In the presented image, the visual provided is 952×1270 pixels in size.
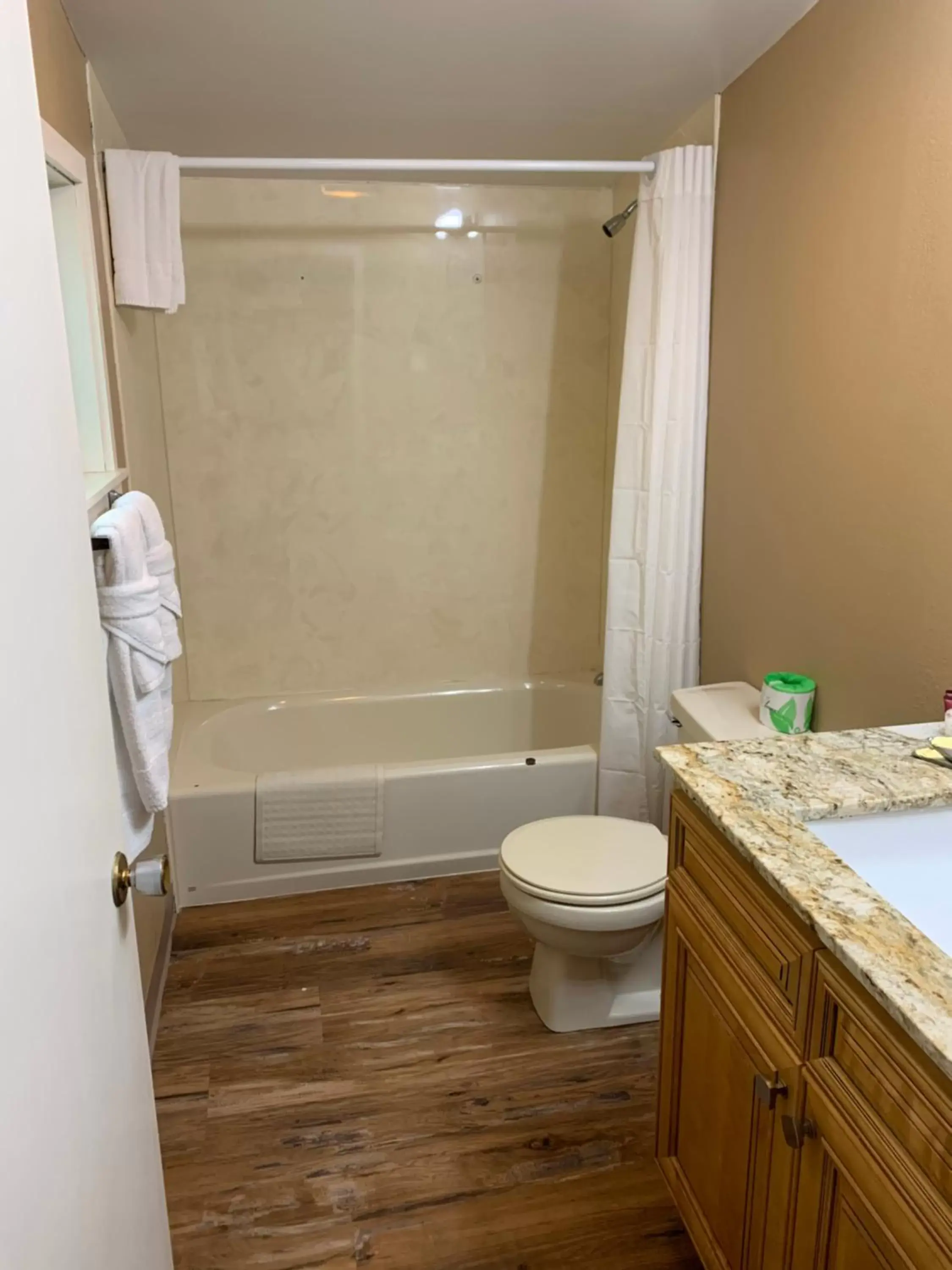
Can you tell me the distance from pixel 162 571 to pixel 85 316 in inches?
26.7

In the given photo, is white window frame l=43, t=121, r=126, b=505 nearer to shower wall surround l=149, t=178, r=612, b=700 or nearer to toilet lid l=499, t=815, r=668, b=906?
shower wall surround l=149, t=178, r=612, b=700

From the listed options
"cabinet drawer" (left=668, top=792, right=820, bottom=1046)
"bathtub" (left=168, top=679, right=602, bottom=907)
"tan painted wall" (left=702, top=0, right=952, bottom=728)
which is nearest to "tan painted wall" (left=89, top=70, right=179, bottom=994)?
"bathtub" (left=168, top=679, right=602, bottom=907)

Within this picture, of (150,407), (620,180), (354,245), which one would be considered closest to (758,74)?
(620,180)

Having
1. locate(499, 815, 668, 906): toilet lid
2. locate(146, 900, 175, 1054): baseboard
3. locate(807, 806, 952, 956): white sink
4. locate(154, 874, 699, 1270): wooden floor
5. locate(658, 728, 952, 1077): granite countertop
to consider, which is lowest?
locate(154, 874, 699, 1270): wooden floor

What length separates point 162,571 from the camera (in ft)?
5.68

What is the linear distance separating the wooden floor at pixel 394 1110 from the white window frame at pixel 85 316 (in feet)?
4.22

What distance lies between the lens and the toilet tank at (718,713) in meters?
2.11

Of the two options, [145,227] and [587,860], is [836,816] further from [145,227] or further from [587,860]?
[145,227]

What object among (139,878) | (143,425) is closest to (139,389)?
(143,425)

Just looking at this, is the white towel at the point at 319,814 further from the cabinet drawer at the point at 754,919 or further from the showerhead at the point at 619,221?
the showerhead at the point at 619,221

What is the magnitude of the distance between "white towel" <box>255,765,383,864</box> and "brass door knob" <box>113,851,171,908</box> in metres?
1.66

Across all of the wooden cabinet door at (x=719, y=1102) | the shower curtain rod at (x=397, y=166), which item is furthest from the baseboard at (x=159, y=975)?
the shower curtain rod at (x=397, y=166)

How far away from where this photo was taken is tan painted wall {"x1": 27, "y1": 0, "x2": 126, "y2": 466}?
1.64 metres

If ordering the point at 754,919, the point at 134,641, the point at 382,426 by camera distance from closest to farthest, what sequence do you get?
the point at 754,919, the point at 134,641, the point at 382,426
